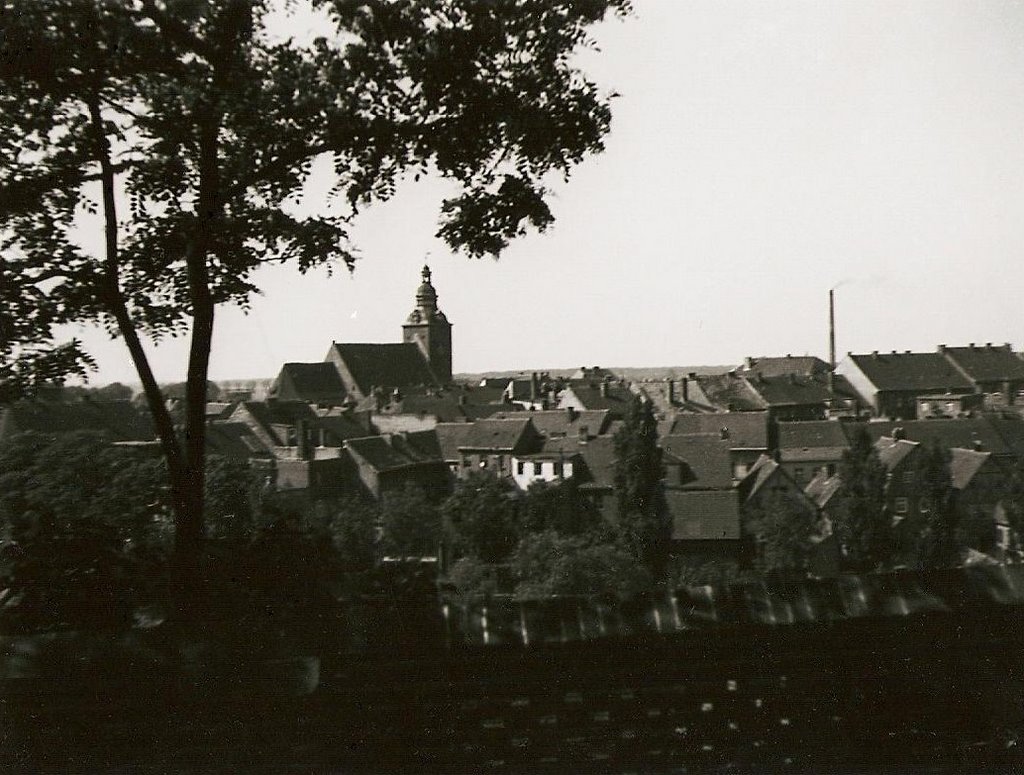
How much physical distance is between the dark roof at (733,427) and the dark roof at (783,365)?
99.8ft

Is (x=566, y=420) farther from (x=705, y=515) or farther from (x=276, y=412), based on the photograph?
(x=705, y=515)

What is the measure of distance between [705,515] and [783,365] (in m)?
→ 53.1

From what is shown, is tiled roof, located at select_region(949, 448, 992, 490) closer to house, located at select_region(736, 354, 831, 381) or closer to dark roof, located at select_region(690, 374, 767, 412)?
dark roof, located at select_region(690, 374, 767, 412)

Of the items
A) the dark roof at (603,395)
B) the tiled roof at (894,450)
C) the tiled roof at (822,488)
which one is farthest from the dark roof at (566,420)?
the tiled roof at (894,450)

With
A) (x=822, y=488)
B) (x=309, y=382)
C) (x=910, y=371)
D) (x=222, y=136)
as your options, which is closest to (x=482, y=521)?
(x=822, y=488)

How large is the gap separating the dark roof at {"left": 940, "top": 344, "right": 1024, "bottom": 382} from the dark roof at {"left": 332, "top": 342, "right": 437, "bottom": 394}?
47.9 m

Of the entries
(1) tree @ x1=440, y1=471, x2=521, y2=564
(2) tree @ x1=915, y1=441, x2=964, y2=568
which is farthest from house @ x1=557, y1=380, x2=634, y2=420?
(2) tree @ x1=915, y1=441, x2=964, y2=568

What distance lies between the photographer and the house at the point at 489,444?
181ft

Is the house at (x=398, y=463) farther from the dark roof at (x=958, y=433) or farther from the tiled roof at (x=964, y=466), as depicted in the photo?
the tiled roof at (x=964, y=466)

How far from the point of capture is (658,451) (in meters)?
42.6

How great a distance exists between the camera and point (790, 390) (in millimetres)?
75062

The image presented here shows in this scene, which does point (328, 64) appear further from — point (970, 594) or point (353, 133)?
Result: point (970, 594)

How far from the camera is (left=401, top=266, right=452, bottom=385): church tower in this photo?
325 ft

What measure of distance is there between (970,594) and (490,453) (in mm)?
49975
